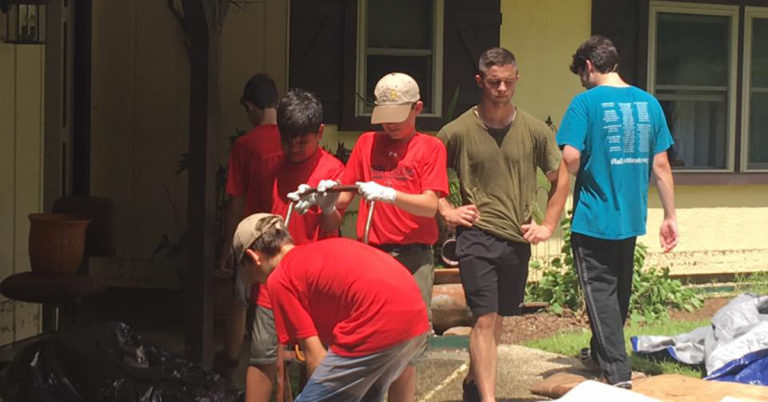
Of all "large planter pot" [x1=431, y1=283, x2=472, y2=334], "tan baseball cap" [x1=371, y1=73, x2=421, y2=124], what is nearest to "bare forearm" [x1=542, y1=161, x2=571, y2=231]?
"tan baseball cap" [x1=371, y1=73, x2=421, y2=124]

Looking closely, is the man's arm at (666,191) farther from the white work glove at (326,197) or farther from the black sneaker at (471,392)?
the white work glove at (326,197)

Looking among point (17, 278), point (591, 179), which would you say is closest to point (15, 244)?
point (17, 278)

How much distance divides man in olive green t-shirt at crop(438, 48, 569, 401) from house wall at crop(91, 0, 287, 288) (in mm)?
3602

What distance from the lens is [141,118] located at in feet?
32.4

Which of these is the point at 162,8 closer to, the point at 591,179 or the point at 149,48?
the point at 149,48

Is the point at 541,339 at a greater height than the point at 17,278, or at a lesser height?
lesser

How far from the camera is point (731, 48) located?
11680 mm

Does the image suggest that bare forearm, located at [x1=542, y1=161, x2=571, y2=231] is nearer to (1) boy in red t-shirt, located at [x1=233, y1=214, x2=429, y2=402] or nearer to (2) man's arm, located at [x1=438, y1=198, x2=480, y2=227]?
(2) man's arm, located at [x1=438, y1=198, x2=480, y2=227]

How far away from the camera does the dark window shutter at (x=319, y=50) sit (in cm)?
984

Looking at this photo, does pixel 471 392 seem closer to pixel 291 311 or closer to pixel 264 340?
pixel 264 340

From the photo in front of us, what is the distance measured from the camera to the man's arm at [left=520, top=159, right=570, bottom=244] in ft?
21.2

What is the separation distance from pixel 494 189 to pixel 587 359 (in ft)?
6.86

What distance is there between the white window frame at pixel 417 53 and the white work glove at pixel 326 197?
4.55m

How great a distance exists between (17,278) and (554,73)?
5.39 metres
